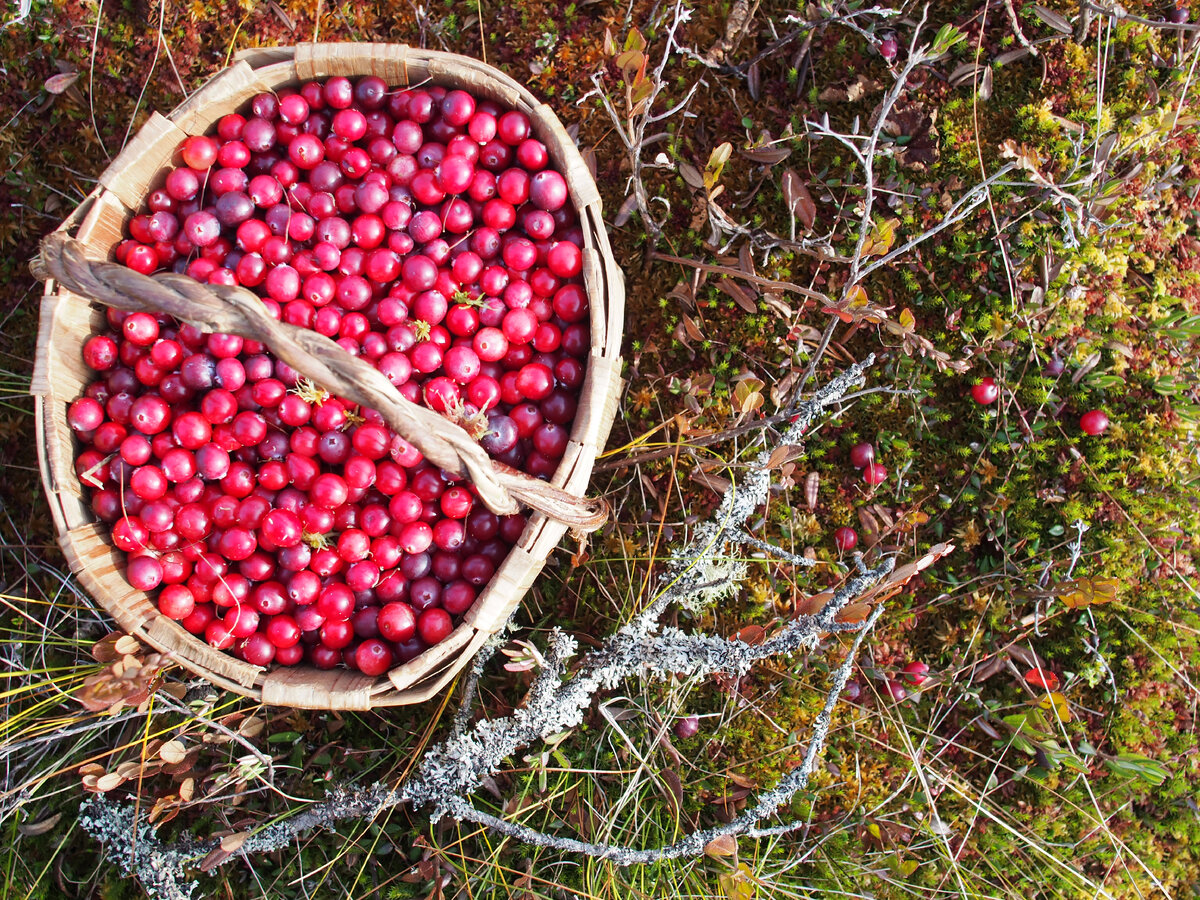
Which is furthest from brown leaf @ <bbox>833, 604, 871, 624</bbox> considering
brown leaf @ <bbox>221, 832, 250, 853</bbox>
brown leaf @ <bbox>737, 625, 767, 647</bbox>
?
brown leaf @ <bbox>221, 832, 250, 853</bbox>

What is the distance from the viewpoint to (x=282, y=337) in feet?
7.23

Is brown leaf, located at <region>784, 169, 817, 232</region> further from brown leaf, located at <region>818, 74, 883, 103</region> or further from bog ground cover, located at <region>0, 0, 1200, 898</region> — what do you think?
brown leaf, located at <region>818, 74, 883, 103</region>

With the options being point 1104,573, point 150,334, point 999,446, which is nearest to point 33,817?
point 150,334

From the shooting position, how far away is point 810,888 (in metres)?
3.07

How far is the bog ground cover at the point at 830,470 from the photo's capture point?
3.18 meters

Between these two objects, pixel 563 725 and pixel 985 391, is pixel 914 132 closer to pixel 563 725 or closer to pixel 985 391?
pixel 985 391

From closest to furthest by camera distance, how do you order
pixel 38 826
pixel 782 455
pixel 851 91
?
1. pixel 782 455
2. pixel 38 826
3. pixel 851 91

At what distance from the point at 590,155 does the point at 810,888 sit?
120 inches

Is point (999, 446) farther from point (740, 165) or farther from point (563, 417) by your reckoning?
point (563, 417)

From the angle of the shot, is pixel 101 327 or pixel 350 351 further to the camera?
pixel 101 327

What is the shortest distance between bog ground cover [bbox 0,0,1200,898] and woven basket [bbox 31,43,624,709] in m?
0.52

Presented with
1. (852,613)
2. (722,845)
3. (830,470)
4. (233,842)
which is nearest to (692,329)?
(830,470)

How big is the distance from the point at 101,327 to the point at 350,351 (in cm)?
98

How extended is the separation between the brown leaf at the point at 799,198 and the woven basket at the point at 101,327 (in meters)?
0.84
